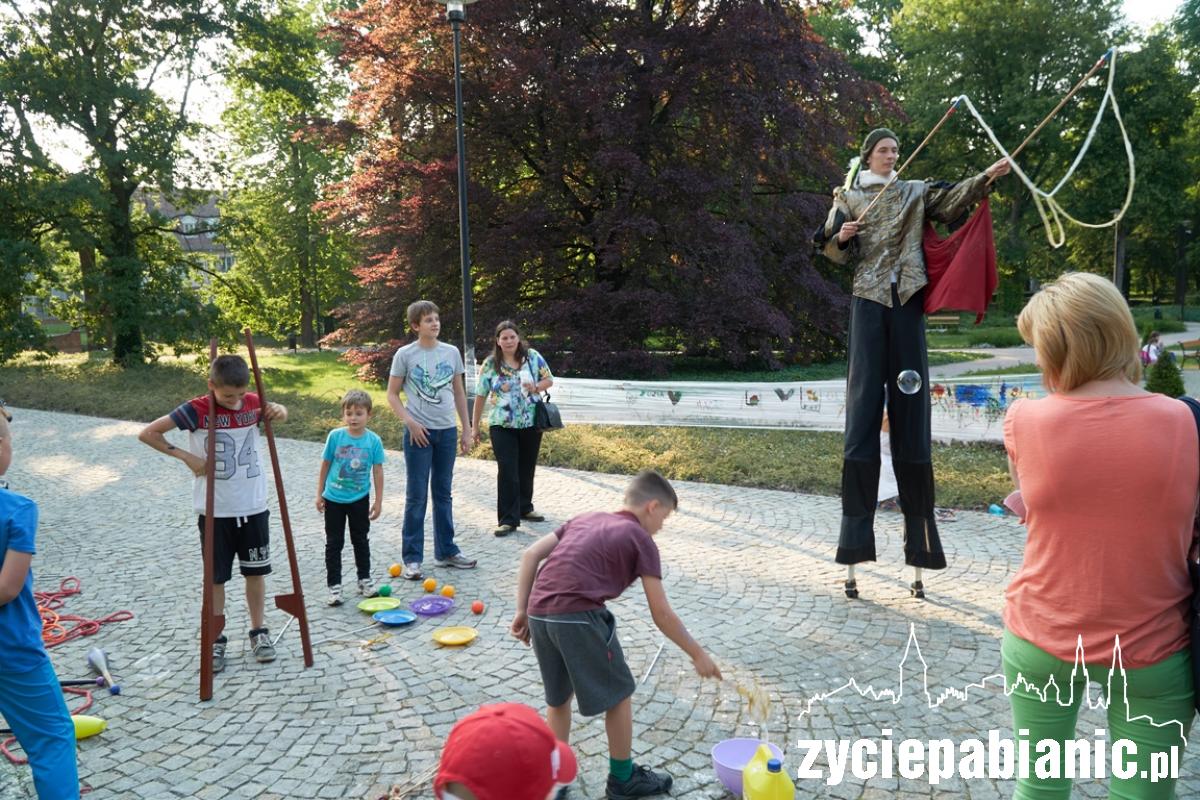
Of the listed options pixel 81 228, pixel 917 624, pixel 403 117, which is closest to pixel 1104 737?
pixel 917 624

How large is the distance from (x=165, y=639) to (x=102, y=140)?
70.5ft

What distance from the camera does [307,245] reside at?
35094 mm

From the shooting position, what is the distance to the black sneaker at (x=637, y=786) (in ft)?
10.7

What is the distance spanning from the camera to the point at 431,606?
5496 millimetres

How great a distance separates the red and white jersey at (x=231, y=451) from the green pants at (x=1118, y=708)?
391cm

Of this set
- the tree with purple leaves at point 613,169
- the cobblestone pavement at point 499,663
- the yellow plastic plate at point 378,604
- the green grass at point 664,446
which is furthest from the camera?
the tree with purple leaves at point 613,169

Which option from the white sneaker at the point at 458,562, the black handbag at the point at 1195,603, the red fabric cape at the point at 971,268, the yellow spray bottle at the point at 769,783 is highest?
the red fabric cape at the point at 971,268

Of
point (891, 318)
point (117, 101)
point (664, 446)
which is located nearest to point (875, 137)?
point (891, 318)

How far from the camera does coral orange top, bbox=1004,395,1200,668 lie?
6.98 ft

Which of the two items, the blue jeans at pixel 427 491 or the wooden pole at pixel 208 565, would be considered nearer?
the wooden pole at pixel 208 565

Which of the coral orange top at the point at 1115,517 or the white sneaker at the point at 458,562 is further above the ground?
the coral orange top at the point at 1115,517

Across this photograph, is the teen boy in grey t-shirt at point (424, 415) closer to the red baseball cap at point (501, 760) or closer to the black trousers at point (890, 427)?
the black trousers at point (890, 427)

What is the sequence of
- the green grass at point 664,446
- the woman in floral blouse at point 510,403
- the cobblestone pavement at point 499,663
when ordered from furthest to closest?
the green grass at point 664,446 < the woman in floral blouse at point 510,403 < the cobblestone pavement at point 499,663

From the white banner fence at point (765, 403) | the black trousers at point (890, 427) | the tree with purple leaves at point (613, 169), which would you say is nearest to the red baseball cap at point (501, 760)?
the black trousers at point (890, 427)
